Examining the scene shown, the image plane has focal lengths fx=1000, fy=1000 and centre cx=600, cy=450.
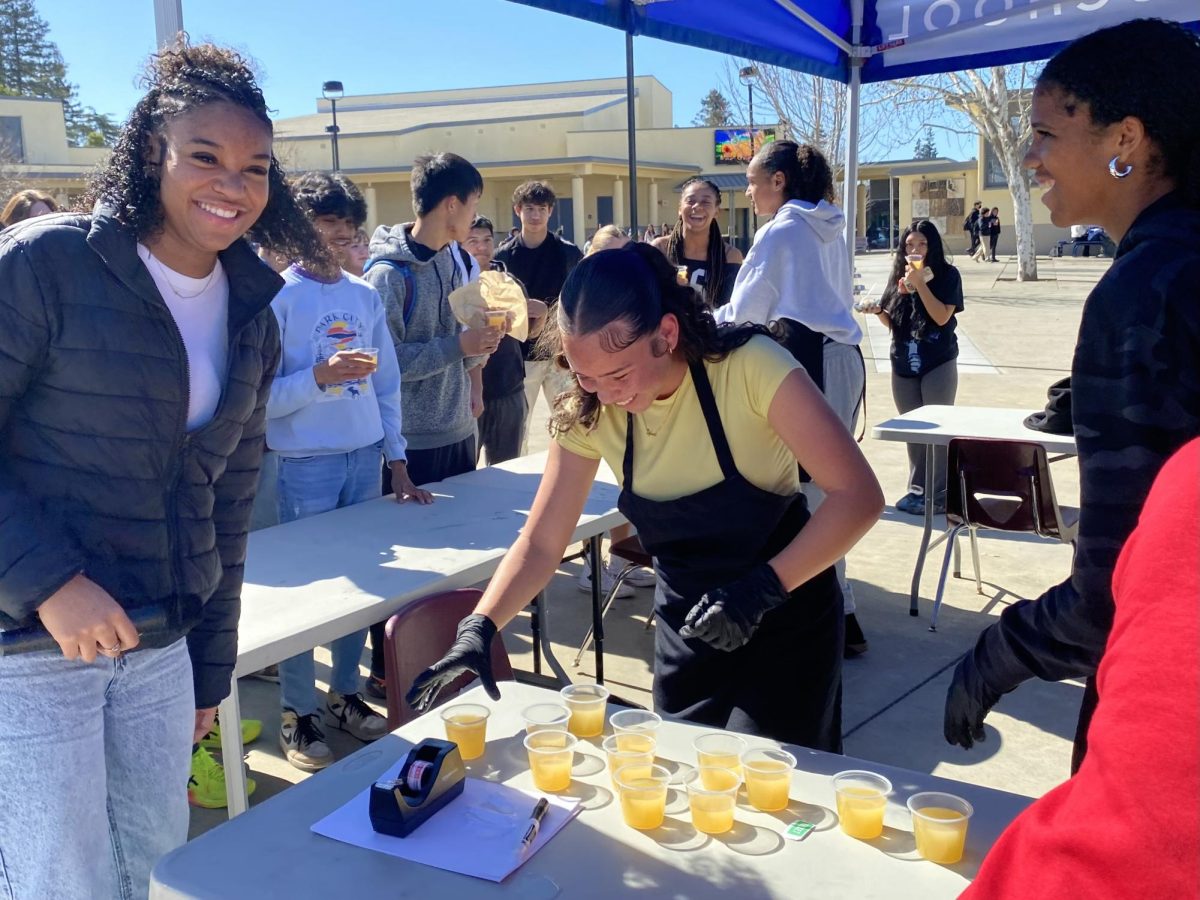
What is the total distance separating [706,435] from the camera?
6.86 feet

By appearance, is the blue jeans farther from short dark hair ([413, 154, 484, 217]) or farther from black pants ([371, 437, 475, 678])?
short dark hair ([413, 154, 484, 217])

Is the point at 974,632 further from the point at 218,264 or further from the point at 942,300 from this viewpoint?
the point at 218,264

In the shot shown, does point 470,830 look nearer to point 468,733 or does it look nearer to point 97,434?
point 468,733

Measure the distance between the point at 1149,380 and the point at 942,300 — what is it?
4.85m

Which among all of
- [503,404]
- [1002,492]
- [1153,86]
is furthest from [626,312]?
[503,404]

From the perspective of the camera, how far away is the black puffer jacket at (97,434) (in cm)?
157

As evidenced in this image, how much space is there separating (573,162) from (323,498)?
30995mm

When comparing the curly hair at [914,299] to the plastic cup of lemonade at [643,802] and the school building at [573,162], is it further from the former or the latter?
the school building at [573,162]

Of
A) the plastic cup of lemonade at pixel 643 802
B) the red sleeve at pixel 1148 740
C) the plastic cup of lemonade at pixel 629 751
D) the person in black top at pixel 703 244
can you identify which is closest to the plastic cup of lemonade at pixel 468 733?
the plastic cup of lemonade at pixel 629 751

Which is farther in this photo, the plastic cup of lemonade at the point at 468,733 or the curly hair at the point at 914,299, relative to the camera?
the curly hair at the point at 914,299

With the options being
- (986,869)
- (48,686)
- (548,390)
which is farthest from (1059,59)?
(548,390)

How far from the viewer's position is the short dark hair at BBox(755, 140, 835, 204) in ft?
13.1

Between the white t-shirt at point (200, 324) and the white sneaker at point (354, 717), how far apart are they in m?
1.96

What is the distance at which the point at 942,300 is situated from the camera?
19.6 ft
